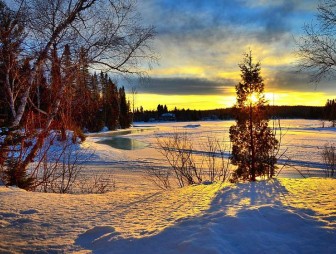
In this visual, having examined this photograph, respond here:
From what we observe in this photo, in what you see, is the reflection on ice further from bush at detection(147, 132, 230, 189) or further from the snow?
the snow

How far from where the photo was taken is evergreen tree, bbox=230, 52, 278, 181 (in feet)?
38.4

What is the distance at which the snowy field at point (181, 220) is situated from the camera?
397cm

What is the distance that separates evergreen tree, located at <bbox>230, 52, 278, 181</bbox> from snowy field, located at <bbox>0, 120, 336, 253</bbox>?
4.15 m

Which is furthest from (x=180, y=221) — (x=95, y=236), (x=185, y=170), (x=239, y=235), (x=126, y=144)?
(x=126, y=144)

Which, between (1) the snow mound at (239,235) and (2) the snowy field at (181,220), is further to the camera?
(2) the snowy field at (181,220)

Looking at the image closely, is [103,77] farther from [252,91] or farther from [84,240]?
[84,240]

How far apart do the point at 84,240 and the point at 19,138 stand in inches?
110

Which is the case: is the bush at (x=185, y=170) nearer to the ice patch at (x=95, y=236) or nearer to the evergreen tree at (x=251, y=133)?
the evergreen tree at (x=251, y=133)

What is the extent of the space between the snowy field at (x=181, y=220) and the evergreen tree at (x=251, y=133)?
13.6ft

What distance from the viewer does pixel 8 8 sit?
30.0 ft

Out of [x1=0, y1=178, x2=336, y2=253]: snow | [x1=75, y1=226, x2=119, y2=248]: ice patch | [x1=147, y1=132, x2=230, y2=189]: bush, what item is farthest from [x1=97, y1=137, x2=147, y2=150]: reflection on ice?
[x1=75, y1=226, x2=119, y2=248]: ice patch

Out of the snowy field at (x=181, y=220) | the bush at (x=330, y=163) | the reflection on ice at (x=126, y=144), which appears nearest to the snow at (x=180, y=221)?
the snowy field at (x=181, y=220)

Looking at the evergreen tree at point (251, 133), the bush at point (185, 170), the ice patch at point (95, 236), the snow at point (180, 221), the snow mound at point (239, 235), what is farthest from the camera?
the evergreen tree at point (251, 133)

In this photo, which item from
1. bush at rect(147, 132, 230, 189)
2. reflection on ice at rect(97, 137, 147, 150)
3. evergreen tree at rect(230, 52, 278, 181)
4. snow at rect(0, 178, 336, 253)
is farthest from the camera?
reflection on ice at rect(97, 137, 147, 150)
